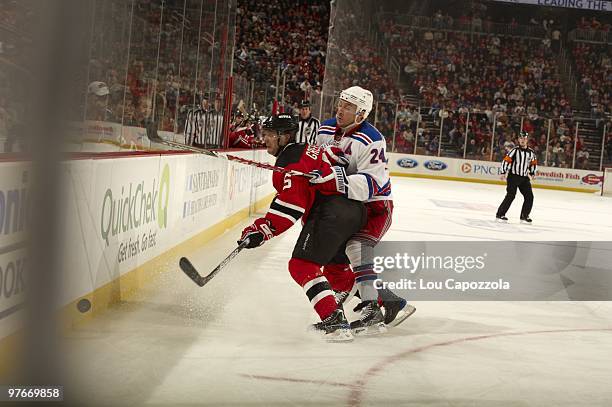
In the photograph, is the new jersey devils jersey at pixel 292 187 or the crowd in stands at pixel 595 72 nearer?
the new jersey devils jersey at pixel 292 187

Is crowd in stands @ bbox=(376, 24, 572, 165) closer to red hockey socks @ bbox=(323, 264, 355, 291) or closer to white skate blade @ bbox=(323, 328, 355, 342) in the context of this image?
red hockey socks @ bbox=(323, 264, 355, 291)

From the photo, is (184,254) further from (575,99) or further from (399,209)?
(575,99)

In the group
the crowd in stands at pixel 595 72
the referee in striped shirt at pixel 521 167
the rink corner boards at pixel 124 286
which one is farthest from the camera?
the crowd in stands at pixel 595 72

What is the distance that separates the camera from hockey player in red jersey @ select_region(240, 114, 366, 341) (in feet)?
13.3

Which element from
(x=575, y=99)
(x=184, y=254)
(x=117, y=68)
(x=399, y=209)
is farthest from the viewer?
(x=575, y=99)

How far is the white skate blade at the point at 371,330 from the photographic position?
4.30m

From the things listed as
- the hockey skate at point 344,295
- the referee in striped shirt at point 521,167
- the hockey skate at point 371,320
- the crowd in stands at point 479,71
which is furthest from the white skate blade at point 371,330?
the crowd in stands at point 479,71

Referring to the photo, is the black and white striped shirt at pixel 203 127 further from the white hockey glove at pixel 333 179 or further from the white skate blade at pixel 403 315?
the white hockey glove at pixel 333 179

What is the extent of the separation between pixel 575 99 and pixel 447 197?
40.4ft

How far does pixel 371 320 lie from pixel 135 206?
158cm

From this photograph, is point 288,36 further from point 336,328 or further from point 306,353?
point 306,353

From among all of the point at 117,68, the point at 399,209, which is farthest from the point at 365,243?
the point at 399,209

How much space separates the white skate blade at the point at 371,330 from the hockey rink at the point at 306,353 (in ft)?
0.21

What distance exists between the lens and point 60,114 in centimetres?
109
